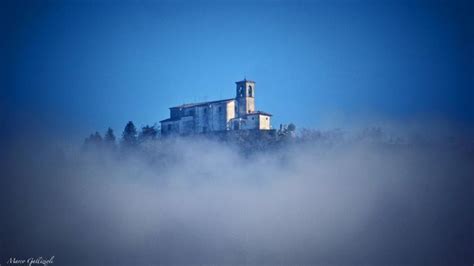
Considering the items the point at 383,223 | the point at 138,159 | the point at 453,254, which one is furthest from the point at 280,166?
the point at 453,254

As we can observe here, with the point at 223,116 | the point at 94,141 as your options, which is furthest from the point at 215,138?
the point at 94,141

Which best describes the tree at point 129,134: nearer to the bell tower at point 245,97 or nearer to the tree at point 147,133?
the tree at point 147,133

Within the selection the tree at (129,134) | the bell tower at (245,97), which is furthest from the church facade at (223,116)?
the tree at (129,134)

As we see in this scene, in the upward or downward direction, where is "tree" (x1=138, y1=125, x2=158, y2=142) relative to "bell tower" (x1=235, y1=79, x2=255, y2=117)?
downward

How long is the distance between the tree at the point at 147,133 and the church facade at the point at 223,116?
728 millimetres

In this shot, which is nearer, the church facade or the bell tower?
the church facade

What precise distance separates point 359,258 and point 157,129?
8040 millimetres

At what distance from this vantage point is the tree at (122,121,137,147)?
15.6 meters

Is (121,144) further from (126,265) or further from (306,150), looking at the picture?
(306,150)

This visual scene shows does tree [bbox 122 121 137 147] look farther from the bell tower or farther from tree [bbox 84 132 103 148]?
the bell tower

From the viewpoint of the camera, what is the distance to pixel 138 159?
1488cm

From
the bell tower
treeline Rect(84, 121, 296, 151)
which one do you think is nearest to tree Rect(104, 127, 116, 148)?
treeline Rect(84, 121, 296, 151)

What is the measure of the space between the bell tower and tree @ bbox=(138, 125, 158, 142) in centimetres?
303

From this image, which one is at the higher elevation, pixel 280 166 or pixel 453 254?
pixel 280 166
